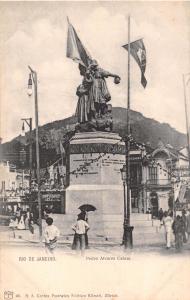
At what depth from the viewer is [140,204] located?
37.1ft

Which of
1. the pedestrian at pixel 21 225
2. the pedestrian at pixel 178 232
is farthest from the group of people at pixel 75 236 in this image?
the pedestrian at pixel 178 232

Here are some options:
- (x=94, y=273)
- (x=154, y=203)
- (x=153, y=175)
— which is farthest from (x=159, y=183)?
(x=94, y=273)

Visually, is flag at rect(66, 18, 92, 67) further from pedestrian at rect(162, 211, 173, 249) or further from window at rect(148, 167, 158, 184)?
pedestrian at rect(162, 211, 173, 249)

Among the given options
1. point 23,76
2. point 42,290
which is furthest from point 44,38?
point 42,290

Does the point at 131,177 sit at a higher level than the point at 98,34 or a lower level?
lower

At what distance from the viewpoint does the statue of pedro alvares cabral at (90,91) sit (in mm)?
10523

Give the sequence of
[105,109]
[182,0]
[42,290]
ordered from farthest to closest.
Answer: [105,109], [182,0], [42,290]

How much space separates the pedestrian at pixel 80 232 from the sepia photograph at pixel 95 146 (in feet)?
0.06

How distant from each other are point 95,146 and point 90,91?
Answer: 1.06m

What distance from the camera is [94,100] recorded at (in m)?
11.3

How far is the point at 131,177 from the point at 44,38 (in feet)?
10.3

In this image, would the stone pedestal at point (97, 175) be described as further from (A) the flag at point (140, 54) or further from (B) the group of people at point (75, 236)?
(A) the flag at point (140, 54)

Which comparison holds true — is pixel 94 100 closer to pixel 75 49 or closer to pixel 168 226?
pixel 75 49

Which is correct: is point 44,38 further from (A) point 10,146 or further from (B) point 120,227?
(B) point 120,227
